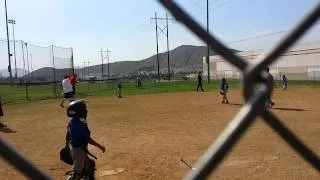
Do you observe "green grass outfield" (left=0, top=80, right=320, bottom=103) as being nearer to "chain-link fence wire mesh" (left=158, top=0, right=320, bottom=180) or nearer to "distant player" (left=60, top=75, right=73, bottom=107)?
"distant player" (left=60, top=75, right=73, bottom=107)

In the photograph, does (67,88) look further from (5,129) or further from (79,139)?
(79,139)

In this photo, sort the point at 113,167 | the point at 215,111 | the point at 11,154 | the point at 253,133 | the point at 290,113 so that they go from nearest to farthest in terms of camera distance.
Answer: the point at 11,154 → the point at 113,167 → the point at 253,133 → the point at 290,113 → the point at 215,111

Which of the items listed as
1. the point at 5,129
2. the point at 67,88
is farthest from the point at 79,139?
the point at 67,88

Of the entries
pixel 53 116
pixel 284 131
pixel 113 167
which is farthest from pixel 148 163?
pixel 53 116

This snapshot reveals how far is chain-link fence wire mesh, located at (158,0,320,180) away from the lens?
1.35 m

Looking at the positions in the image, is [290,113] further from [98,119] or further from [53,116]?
[53,116]

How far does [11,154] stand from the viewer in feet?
4.46

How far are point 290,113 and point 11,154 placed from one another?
18.4 m

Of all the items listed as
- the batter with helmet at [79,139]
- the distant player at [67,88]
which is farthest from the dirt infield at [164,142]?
the distant player at [67,88]

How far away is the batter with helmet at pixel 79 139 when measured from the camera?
22.7ft

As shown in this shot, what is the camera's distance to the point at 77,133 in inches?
276

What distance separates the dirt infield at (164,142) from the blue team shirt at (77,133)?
2198 mm

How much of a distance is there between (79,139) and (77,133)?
0.32ft

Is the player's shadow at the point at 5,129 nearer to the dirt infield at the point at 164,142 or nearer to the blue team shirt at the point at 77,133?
the dirt infield at the point at 164,142
